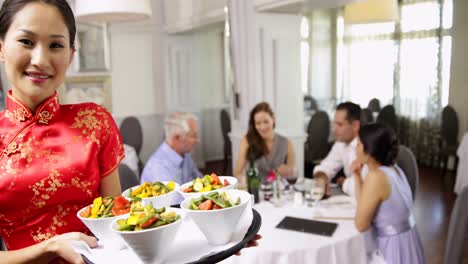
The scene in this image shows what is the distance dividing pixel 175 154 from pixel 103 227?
6.34 ft

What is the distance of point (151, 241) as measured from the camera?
2.78 ft

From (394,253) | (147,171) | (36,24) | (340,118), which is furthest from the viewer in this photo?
(340,118)

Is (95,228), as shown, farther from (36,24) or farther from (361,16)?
(361,16)

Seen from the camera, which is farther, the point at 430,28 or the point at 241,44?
the point at 430,28

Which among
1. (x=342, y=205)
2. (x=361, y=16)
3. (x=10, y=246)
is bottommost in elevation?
(x=342, y=205)

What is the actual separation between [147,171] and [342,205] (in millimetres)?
1246

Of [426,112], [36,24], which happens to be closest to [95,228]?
[36,24]

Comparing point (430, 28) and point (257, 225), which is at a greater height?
point (430, 28)

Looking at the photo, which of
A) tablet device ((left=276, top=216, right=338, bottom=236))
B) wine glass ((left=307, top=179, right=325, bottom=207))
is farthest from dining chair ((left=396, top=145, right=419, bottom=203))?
tablet device ((left=276, top=216, right=338, bottom=236))

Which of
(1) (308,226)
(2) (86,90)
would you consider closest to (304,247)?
(1) (308,226)

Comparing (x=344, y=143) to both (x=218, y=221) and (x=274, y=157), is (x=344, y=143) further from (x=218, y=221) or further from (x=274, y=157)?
(x=218, y=221)

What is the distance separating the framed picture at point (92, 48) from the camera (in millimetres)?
6215

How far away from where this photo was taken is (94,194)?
1.11 m

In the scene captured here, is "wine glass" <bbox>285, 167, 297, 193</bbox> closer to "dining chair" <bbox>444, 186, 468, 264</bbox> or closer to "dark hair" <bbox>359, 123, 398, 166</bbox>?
"dark hair" <bbox>359, 123, 398, 166</bbox>
